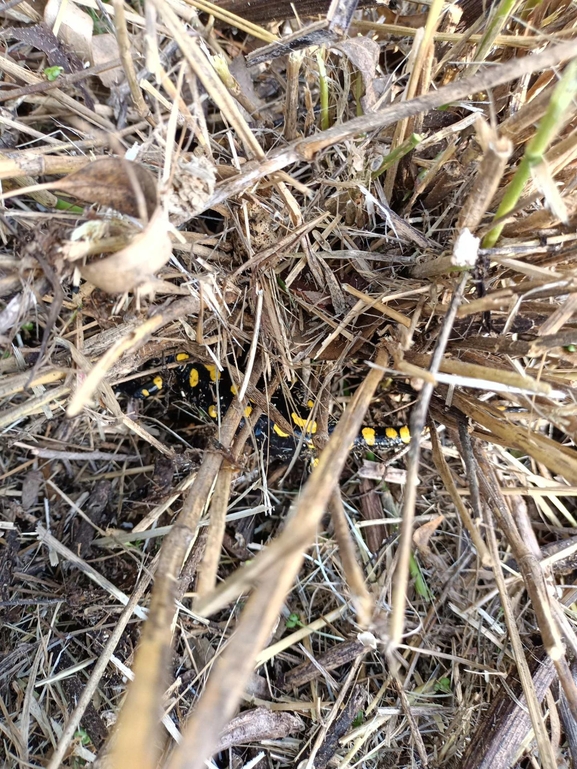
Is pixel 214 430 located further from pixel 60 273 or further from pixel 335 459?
pixel 335 459

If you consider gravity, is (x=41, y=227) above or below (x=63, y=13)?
below

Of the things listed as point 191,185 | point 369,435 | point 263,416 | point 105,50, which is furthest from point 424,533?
point 105,50

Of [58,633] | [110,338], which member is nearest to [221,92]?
[110,338]

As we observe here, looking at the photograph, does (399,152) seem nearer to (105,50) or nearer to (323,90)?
(323,90)

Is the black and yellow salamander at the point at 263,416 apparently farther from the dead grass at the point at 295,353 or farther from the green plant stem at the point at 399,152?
the green plant stem at the point at 399,152

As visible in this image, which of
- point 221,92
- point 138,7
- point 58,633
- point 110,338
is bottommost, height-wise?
point 58,633

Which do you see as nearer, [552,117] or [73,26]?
[552,117]

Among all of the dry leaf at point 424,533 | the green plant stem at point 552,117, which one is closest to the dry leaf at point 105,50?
the green plant stem at point 552,117
